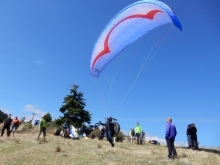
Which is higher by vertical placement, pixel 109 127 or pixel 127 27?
pixel 127 27

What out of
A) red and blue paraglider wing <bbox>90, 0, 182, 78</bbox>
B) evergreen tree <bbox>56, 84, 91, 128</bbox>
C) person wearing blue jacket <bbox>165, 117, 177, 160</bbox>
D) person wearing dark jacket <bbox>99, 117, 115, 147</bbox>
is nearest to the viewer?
person wearing blue jacket <bbox>165, 117, 177, 160</bbox>

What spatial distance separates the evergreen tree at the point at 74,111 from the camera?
36969 millimetres

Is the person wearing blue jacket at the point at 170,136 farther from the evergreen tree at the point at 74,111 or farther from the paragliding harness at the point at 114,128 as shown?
the evergreen tree at the point at 74,111

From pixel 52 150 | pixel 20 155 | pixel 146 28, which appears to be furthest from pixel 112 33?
pixel 20 155

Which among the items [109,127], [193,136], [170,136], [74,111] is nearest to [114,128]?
[109,127]

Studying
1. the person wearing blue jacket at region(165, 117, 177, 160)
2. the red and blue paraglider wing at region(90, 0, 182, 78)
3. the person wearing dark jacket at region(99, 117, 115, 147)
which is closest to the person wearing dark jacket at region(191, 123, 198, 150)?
the person wearing blue jacket at region(165, 117, 177, 160)

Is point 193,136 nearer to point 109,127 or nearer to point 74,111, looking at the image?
point 109,127

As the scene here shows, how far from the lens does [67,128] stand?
19562 mm

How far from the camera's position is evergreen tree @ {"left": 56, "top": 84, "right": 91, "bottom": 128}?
37.0m

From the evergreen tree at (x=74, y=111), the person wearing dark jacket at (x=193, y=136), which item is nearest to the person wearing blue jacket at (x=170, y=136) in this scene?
the person wearing dark jacket at (x=193, y=136)

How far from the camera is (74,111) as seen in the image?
124 ft

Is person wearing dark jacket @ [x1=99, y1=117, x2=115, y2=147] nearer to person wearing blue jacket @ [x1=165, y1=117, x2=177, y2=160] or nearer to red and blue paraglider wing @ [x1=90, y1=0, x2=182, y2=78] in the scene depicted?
person wearing blue jacket @ [x1=165, y1=117, x2=177, y2=160]

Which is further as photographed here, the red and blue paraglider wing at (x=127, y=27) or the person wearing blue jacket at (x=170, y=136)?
the red and blue paraglider wing at (x=127, y=27)

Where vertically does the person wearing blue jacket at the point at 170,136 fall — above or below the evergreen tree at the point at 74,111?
below
